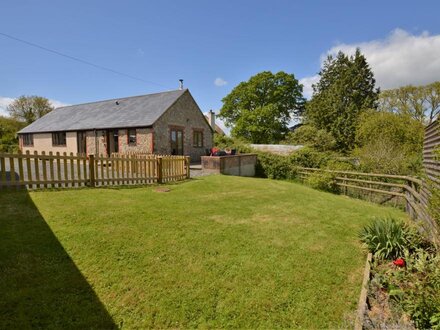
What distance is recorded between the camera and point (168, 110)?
1903 cm

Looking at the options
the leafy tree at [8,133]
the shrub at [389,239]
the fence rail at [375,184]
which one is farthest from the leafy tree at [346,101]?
the leafy tree at [8,133]

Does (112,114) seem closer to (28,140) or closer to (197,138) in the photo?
(197,138)

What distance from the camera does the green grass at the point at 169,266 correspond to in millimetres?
2809

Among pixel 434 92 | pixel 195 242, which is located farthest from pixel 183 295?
pixel 434 92

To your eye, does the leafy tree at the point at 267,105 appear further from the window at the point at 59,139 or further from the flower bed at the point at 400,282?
the flower bed at the point at 400,282

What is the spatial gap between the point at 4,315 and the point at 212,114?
2705 cm

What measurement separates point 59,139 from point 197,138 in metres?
13.6

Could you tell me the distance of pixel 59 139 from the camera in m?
23.2

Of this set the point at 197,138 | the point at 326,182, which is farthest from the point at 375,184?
the point at 197,138

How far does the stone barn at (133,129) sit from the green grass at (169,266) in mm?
12348

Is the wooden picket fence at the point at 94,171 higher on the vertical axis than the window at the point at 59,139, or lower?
lower

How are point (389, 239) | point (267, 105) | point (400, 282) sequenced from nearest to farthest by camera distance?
point (400, 282)
point (389, 239)
point (267, 105)

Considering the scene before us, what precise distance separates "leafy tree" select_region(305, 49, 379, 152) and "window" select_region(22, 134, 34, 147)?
3453cm

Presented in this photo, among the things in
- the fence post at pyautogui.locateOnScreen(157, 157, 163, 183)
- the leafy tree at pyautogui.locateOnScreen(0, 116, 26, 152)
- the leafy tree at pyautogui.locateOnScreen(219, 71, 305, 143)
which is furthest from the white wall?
the leafy tree at pyautogui.locateOnScreen(219, 71, 305, 143)
